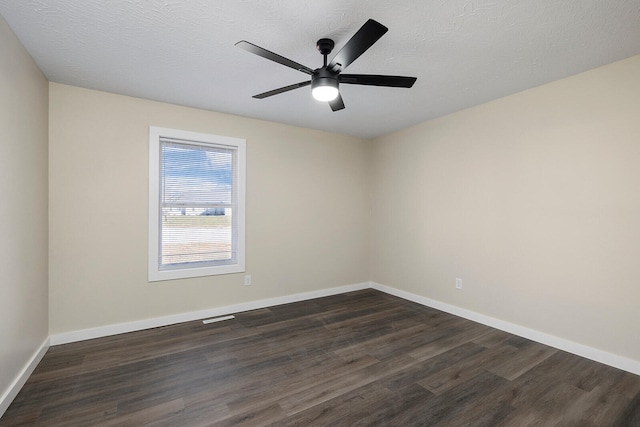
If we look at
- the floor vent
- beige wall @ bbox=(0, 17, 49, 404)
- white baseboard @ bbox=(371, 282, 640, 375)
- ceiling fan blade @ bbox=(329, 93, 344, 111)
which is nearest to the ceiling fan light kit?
ceiling fan blade @ bbox=(329, 93, 344, 111)

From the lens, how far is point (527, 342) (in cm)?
287

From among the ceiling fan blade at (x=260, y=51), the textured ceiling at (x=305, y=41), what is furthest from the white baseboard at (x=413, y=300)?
the ceiling fan blade at (x=260, y=51)

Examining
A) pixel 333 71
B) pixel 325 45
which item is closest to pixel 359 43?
pixel 333 71

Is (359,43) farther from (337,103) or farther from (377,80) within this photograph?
(337,103)

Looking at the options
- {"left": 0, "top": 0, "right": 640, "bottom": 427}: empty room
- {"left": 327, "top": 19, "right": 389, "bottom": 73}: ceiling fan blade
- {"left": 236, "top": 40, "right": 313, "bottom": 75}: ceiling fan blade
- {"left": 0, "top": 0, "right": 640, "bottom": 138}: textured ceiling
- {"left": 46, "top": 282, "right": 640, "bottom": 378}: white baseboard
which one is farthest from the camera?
{"left": 46, "top": 282, "right": 640, "bottom": 378}: white baseboard

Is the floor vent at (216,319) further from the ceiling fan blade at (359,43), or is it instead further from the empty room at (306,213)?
the ceiling fan blade at (359,43)

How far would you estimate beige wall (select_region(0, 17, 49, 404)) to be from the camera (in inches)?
73.8

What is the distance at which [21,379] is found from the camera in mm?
2102

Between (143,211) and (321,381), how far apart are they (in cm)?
251

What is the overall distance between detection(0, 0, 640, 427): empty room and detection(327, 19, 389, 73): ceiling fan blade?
2 cm

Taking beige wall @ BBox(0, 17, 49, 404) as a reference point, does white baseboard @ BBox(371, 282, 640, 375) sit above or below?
below

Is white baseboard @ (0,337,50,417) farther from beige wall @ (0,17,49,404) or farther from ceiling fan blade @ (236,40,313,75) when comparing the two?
ceiling fan blade @ (236,40,313,75)

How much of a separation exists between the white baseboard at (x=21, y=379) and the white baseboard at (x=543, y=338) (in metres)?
4.01

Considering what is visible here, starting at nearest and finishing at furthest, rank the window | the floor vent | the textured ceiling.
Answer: the textured ceiling < the window < the floor vent
